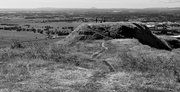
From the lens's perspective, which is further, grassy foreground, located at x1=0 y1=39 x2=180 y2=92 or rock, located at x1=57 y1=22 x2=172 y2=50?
rock, located at x1=57 y1=22 x2=172 y2=50

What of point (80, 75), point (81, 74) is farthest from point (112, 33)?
point (80, 75)

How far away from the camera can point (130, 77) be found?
12.9 meters

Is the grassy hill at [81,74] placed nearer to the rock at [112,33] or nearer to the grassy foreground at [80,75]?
the grassy foreground at [80,75]

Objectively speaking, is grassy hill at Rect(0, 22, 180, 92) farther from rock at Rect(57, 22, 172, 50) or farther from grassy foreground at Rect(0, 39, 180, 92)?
rock at Rect(57, 22, 172, 50)

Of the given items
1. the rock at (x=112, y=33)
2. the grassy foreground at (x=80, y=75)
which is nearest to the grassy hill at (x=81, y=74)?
the grassy foreground at (x=80, y=75)

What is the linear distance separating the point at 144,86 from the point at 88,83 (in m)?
2.71

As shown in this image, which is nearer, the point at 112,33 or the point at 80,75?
the point at 80,75

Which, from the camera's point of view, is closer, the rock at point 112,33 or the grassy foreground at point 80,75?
the grassy foreground at point 80,75

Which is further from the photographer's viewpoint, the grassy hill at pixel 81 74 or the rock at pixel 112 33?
the rock at pixel 112 33

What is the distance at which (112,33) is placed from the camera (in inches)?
1238

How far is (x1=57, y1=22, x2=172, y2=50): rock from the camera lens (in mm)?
30316

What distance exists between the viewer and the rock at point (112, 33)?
99.5ft

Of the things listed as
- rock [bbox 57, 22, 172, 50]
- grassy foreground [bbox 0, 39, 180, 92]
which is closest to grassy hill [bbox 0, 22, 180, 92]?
grassy foreground [bbox 0, 39, 180, 92]

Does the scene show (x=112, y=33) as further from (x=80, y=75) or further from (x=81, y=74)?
(x=80, y=75)
